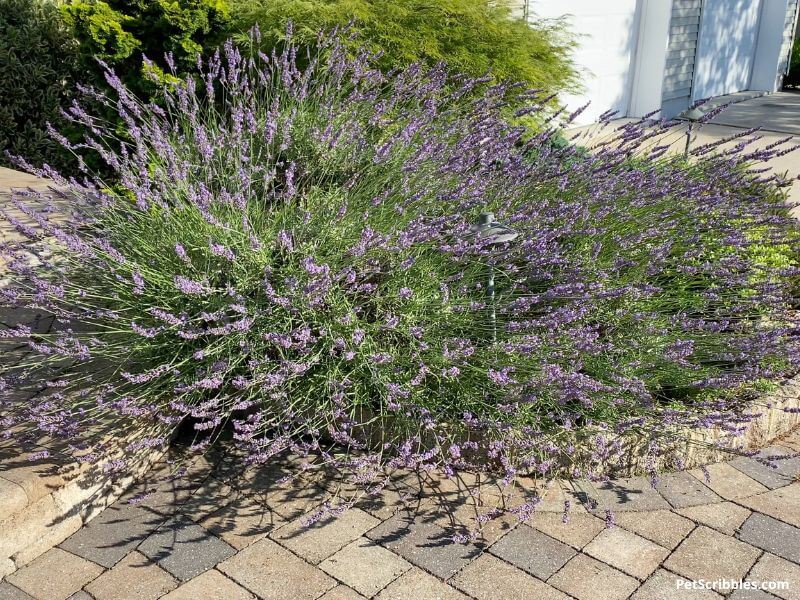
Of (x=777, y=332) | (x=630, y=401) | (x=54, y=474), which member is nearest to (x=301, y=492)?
(x=54, y=474)

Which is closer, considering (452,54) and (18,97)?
(452,54)

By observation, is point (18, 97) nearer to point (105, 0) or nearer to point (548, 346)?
point (105, 0)

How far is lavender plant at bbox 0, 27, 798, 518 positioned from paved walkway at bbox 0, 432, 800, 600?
0.15 meters

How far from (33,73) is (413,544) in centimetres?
503

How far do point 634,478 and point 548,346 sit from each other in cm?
64

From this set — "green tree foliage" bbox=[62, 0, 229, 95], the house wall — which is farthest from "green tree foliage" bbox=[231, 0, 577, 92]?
the house wall

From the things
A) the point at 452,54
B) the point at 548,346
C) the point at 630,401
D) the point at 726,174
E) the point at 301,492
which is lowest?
the point at 301,492

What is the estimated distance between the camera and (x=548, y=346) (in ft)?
9.45

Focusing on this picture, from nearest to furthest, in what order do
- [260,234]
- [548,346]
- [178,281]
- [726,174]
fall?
[178,281] → [548,346] → [260,234] → [726,174]

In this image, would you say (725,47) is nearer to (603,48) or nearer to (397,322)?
(603,48)

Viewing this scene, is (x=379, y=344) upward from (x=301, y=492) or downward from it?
upward

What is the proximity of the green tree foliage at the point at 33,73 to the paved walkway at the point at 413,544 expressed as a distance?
4.06 metres

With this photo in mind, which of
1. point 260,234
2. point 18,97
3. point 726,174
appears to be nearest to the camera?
point 260,234

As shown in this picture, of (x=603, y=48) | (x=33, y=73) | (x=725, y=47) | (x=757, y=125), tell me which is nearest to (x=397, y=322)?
(x=33, y=73)
